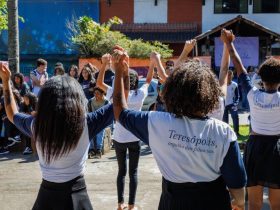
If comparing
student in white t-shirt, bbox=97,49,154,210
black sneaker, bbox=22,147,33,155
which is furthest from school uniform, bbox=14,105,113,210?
black sneaker, bbox=22,147,33,155

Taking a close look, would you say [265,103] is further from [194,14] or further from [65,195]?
[194,14]

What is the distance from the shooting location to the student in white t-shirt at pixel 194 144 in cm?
277

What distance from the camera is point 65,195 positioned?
3131 millimetres

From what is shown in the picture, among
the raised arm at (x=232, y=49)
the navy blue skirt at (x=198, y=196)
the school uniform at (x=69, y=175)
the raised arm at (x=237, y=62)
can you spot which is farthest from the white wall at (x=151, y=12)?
the navy blue skirt at (x=198, y=196)

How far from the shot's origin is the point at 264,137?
4492 millimetres

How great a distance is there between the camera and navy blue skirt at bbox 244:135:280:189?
4477 millimetres

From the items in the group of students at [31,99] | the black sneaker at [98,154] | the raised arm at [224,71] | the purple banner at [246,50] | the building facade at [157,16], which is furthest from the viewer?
the building facade at [157,16]

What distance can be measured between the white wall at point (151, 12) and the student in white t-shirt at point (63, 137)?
24510mm

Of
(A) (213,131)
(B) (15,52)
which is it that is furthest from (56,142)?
(B) (15,52)

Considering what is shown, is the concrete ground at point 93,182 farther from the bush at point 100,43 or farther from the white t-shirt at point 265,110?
the bush at point 100,43

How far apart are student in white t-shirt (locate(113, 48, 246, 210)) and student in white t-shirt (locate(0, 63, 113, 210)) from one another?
0.38m

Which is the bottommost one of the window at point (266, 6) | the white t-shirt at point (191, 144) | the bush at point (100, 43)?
the white t-shirt at point (191, 144)

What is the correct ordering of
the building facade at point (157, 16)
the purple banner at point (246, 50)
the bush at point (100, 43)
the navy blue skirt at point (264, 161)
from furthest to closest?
the building facade at point (157, 16) → the purple banner at point (246, 50) → the bush at point (100, 43) → the navy blue skirt at point (264, 161)

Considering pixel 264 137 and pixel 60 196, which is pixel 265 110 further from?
pixel 60 196
